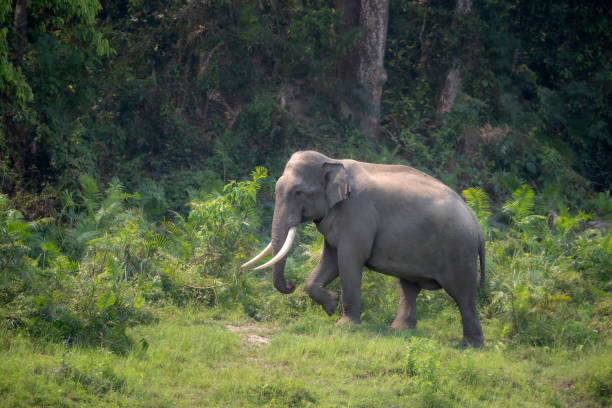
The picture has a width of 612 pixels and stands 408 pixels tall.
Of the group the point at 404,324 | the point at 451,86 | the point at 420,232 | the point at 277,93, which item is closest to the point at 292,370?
the point at 404,324

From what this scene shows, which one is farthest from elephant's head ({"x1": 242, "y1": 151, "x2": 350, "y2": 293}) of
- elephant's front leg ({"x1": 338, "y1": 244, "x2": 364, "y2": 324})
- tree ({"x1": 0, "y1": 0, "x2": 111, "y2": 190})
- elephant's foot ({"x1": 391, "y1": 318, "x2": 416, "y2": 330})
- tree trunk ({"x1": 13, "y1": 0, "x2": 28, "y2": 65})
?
tree trunk ({"x1": 13, "y1": 0, "x2": 28, "y2": 65})

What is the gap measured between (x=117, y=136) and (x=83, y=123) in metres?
0.77

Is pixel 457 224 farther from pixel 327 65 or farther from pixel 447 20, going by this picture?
pixel 447 20

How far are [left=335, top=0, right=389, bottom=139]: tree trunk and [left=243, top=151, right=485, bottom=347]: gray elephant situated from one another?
8.03 metres

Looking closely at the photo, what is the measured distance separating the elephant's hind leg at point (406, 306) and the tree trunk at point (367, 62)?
8.37 m

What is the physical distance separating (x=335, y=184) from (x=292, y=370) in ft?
8.81

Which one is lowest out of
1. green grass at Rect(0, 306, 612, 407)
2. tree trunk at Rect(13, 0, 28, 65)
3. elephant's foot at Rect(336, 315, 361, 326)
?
elephant's foot at Rect(336, 315, 361, 326)

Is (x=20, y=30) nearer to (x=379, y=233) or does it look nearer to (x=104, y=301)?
(x=104, y=301)

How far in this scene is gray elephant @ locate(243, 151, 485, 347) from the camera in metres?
8.98

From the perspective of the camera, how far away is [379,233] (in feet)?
30.1

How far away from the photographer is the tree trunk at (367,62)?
17.0m

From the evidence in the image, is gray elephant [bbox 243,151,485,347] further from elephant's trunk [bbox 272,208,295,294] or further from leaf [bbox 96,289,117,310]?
leaf [bbox 96,289,117,310]

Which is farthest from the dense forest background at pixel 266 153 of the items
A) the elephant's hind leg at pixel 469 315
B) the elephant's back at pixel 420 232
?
the elephant's back at pixel 420 232

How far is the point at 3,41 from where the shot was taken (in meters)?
11.2
